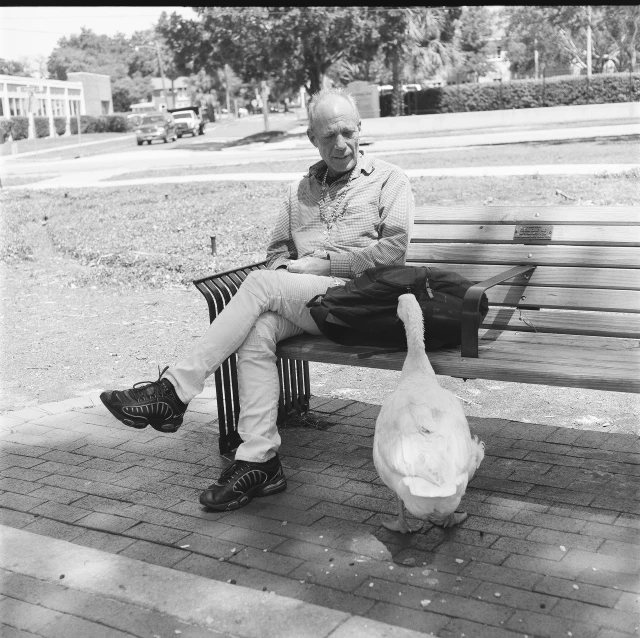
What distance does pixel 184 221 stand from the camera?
12.1 meters

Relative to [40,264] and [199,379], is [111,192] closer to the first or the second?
[40,264]

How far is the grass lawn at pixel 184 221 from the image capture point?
9633 mm

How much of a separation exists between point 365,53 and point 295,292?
32.1m

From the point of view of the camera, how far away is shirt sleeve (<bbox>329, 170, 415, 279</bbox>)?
4.17 meters

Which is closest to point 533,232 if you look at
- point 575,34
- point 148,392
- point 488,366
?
point 488,366

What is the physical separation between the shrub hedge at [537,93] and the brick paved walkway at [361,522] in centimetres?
3393

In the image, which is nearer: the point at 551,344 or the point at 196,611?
the point at 196,611

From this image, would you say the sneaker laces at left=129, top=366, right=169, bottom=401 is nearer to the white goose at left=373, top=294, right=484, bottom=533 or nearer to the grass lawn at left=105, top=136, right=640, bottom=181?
the white goose at left=373, top=294, right=484, bottom=533

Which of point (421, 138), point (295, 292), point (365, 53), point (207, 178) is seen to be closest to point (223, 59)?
point (365, 53)

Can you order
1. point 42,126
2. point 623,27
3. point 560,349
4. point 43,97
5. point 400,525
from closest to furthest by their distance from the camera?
point 400,525 → point 560,349 → point 623,27 → point 42,126 → point 43,97

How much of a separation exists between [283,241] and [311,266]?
0.39 m

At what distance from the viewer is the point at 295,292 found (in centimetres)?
399

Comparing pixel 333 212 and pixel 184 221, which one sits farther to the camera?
pixel 184 221

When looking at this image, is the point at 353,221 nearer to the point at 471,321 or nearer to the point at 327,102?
the point at 327,102
